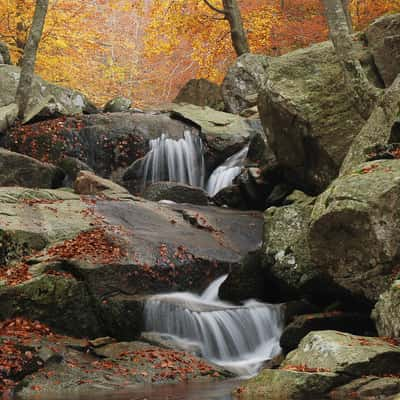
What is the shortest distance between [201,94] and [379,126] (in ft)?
48.8

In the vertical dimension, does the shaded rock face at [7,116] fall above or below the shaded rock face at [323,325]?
above

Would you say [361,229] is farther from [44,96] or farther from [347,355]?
[44,96]

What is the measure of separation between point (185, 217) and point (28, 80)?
7838 millimetres

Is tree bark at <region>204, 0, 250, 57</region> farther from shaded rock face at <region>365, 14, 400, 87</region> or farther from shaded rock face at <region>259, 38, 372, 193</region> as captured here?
shaded rock face at <region>365, 14, 400, 87</region>

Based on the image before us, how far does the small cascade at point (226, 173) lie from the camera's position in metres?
16.8

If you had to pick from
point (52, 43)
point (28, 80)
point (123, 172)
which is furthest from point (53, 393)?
point (52, 43)

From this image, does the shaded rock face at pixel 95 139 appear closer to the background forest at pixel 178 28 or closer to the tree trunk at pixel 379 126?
the background forest at pixel 178 28

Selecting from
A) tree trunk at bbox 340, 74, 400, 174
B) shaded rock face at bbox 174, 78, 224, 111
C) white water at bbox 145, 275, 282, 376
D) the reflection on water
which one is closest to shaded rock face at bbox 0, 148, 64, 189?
white water at bbox 145, 275, 282, 376

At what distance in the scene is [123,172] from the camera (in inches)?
696

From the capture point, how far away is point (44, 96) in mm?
20172

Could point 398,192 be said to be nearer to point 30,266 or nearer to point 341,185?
point 341,185

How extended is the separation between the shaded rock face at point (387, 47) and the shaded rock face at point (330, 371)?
6.94m

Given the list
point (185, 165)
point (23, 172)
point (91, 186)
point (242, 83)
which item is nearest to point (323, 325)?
point (91, 186)

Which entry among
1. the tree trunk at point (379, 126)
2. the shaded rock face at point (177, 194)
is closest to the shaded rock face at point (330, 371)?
the tree trunk at point (379, 126)
